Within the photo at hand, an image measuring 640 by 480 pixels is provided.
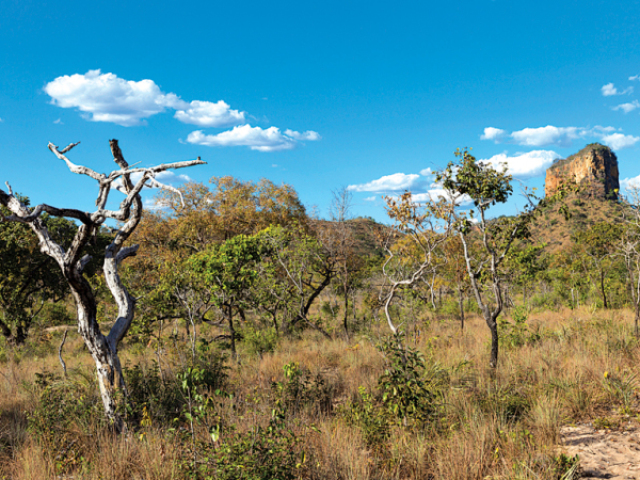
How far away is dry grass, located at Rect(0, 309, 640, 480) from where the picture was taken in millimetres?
4277

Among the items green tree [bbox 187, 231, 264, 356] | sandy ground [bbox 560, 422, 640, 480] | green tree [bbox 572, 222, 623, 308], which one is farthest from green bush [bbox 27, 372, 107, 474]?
green tree [bbox 572, 222, 623, 308]

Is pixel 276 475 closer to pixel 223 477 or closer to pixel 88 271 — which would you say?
pixel 223 477

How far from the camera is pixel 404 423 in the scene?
527cm

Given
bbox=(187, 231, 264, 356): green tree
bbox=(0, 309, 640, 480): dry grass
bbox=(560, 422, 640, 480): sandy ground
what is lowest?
bbox=(560, 422, 640, 480): sandy ground

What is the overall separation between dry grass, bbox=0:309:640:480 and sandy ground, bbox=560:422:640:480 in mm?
202

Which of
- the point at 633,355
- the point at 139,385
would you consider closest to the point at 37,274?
the point at 139,385

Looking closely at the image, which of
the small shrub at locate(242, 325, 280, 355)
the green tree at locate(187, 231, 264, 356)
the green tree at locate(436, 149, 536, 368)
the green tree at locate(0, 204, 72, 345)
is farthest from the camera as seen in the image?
the green tree at locate(0, 204, 72, 345)

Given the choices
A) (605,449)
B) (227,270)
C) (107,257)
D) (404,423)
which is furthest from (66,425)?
(605,449)

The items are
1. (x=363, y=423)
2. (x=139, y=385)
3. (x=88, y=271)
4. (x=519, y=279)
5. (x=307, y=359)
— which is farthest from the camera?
(x=519, y=279)

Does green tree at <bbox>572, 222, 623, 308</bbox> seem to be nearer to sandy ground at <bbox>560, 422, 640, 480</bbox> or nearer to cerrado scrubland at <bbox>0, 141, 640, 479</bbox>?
cerrado scrubland at <bbox>0, 141, 640, 479</bbox>

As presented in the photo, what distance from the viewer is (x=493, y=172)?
8148mm

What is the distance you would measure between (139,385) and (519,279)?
19292 millimetres

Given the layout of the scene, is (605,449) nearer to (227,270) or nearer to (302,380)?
(302,380)

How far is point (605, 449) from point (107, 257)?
716 centimetres
